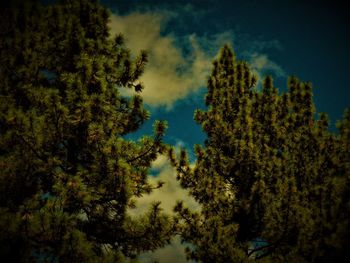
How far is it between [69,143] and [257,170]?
5.22 meters

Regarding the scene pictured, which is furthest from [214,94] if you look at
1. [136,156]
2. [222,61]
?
[136,156]

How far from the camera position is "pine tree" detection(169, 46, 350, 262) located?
21.0 feet

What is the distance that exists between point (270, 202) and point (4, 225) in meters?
6.02

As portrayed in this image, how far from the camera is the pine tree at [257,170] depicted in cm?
639

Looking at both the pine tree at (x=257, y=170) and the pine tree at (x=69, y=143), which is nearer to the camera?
the pine tree at (x=69, y=143)

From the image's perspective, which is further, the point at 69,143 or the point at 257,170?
the point at 257,170

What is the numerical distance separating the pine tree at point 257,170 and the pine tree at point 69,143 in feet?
5.85

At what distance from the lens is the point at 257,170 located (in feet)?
26.7

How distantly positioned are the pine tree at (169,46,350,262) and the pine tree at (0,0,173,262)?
178 cm

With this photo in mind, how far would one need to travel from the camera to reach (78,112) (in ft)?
19.7

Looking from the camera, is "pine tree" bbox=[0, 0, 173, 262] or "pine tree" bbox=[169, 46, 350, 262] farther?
"pine tree" bbox=[169, 46, 350, 262]

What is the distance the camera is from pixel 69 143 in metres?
7.01

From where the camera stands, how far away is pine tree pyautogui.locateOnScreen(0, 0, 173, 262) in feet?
17.4

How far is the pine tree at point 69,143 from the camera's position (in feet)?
17.4
